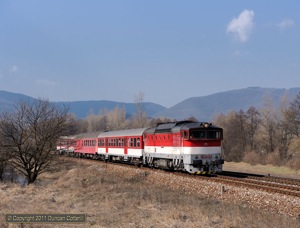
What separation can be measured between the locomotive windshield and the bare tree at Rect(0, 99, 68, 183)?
15543mm

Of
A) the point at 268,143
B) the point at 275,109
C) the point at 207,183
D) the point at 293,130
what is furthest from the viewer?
the point at 275,109

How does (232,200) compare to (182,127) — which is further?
(182,127)

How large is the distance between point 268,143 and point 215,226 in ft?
Answer: 192

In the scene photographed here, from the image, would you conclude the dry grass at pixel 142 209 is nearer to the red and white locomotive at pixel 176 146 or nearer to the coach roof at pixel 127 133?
the red and white locomotive at pixel 176 146

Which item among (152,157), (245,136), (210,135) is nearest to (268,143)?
(245,136)

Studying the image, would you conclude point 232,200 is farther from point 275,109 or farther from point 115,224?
point 275,109

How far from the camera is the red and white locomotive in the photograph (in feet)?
90.3

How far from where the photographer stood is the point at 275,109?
73812 mm

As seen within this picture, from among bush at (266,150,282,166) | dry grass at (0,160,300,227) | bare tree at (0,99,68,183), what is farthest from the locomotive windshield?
bush at (266,150,282,166)

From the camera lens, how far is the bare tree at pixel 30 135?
35219mm

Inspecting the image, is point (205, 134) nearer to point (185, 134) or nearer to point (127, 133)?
point (185, 134)

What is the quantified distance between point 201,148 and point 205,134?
107 centimetres

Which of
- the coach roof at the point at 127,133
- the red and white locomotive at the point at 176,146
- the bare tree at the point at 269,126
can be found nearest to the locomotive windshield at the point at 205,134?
the red and white locomotive at the point at 176,146

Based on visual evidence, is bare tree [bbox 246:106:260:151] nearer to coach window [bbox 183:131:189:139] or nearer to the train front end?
the train front end
